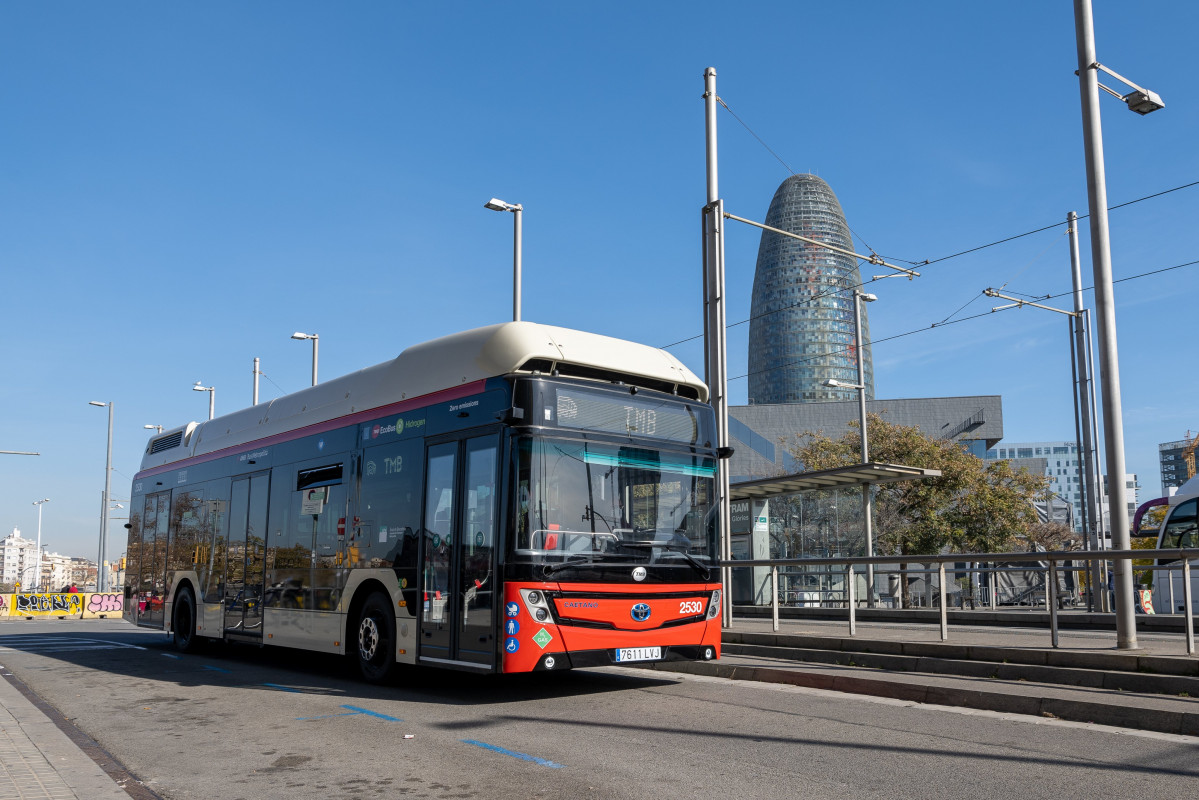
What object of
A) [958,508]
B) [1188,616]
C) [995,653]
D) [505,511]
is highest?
[958,508]

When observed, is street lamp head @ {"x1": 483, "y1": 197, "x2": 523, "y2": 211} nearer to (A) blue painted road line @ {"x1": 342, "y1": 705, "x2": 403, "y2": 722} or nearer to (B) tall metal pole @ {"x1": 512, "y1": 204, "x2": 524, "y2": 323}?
(B) tall metal pole @ {"x1": 512, "y1": 204, "x2": 524, "y2": 323}

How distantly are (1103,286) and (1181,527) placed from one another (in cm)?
1770

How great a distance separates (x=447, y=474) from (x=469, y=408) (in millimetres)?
697

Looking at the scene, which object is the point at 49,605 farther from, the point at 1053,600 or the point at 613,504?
the point at 1053,600

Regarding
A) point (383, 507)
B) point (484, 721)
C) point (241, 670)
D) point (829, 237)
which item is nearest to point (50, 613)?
point (241, 670)

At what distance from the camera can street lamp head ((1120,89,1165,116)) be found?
37.5ft

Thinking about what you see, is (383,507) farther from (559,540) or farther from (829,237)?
(829,237)

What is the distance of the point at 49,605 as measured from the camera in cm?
3616

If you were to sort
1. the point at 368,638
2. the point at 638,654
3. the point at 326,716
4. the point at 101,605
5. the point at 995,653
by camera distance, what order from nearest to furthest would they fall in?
the point at 326,716
the point at 638,654
the point at 995,653
the point at 368,638
the point at 101,605

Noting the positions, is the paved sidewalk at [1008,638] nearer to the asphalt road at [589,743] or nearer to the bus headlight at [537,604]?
the asphalt road at [589,743]

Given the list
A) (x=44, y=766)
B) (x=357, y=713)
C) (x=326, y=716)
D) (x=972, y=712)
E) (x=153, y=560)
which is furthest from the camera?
(x=153, y=560)

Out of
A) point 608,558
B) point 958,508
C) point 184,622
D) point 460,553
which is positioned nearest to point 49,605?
point 184,622

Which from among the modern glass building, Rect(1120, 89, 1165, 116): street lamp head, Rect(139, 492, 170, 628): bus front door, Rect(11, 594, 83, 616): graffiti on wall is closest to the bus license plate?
Rect(1120, 89, 1165, 116): street lamp head

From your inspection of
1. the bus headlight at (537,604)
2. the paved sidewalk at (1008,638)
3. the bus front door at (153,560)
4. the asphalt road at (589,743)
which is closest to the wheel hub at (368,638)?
the asphalt road at (589,743)
